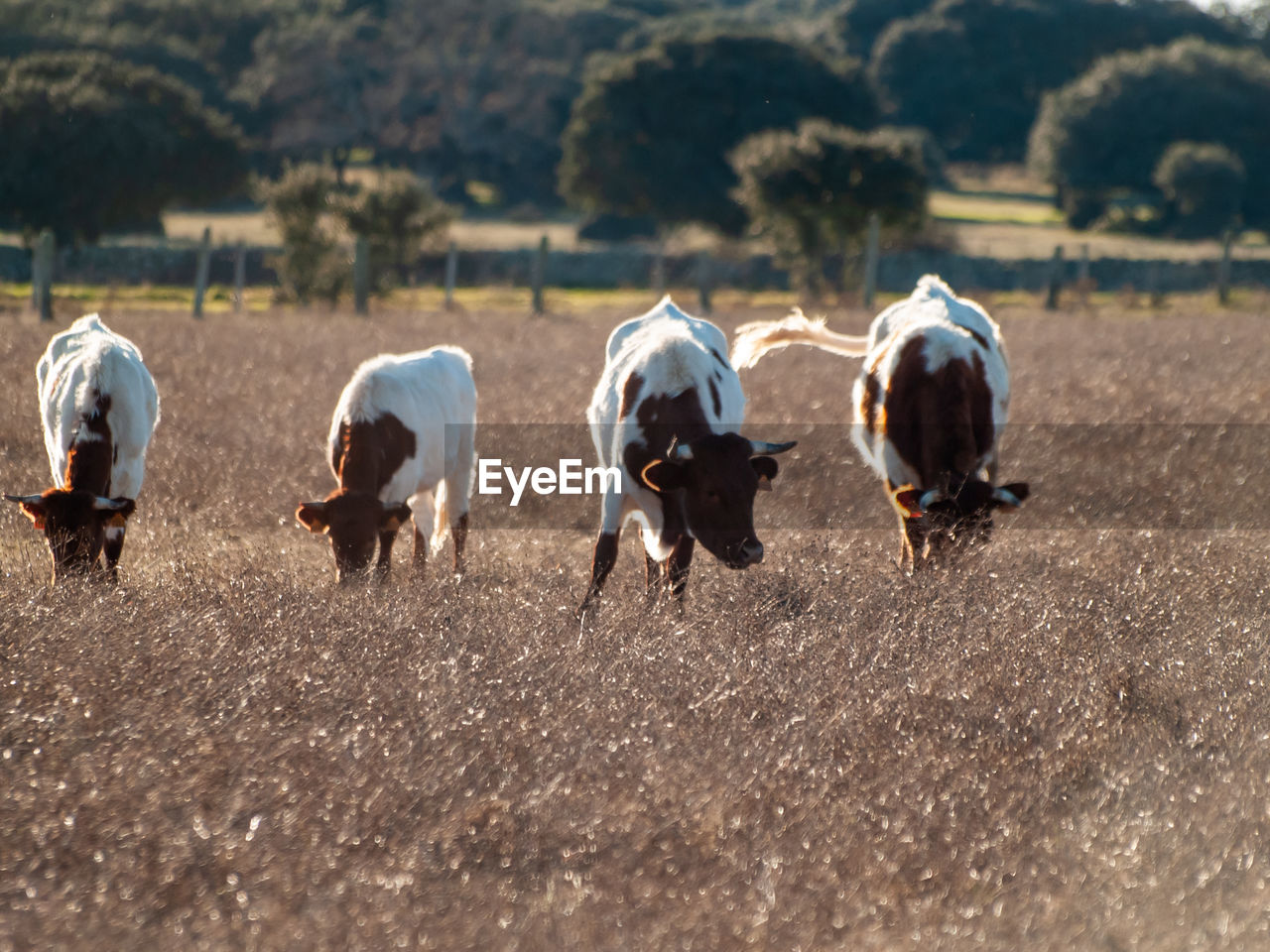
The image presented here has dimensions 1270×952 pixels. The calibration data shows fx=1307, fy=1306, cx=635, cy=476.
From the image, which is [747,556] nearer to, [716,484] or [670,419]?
[716,484]

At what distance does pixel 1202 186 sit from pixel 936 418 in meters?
43.2

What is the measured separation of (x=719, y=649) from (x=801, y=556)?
5.96 ft

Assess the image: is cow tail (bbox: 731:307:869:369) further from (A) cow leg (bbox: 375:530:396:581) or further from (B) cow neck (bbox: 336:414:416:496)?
(A) cow leg (bbox: 375:530:396:581)

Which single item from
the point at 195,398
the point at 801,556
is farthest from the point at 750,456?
the point at 195,398

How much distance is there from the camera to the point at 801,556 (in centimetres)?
653

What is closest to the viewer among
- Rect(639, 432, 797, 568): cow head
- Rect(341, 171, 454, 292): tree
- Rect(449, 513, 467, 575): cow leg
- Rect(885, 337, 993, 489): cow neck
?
Rect(639, 432, 797, 568): cow head

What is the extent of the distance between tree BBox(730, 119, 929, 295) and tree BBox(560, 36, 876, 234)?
38.9 ft

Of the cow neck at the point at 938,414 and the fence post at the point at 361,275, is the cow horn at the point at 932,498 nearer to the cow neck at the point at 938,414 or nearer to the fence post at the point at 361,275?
the cow neck at the point at 938,414

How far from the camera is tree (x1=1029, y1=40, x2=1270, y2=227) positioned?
48.7 metres

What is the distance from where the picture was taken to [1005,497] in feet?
20.3

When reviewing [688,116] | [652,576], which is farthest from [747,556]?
[688,116]

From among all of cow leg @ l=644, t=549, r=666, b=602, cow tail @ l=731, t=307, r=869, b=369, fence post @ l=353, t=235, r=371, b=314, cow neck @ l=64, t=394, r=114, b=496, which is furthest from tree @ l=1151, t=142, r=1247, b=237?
cow neck @ l=64, t=394, r=114, b=496

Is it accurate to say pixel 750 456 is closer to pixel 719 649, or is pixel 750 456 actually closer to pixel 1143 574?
pixel 719 649

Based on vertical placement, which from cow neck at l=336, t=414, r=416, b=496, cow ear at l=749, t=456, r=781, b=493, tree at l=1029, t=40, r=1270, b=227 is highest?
tree at l=1029, t=40, r=1270, b=227
